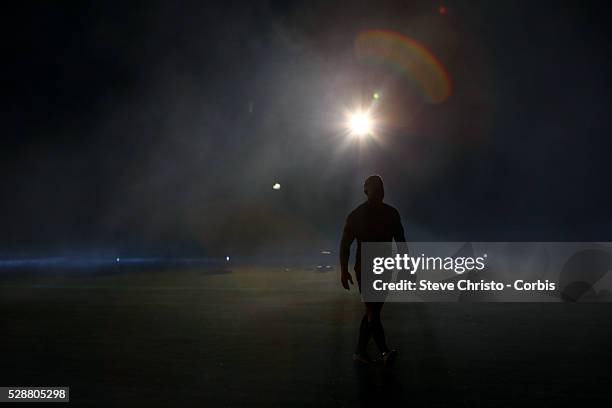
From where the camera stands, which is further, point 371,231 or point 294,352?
point 294,352

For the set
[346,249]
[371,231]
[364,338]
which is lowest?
[364,338]

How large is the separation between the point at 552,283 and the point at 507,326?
999 cm

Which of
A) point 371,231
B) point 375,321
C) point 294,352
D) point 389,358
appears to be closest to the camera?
point 389,358

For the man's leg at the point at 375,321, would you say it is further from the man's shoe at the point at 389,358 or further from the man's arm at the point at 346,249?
the man's arm at the point at 346,249

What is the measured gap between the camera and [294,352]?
27.0 feet

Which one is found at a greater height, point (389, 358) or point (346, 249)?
point (346, 249)

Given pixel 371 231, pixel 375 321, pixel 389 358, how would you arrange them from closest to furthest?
pixel 389 358
pixel 375 321
pixel 371 231

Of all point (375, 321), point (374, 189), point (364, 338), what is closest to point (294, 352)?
point (364, 338)

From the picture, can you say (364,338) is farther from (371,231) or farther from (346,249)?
(371,231)

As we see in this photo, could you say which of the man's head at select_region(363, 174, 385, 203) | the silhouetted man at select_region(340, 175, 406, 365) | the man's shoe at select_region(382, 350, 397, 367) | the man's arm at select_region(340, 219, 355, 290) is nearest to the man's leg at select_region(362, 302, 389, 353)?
the silhouetted man at select_region(340, 175, 406, 365)

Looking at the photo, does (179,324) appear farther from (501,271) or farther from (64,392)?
(501,271)

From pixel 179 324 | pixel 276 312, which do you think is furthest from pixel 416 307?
pixel 179 324

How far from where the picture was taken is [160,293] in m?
16.5

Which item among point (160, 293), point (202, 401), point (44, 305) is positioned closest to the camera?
point (202, 401)
